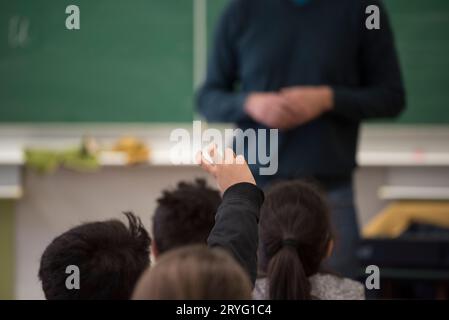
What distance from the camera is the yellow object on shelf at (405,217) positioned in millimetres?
3076

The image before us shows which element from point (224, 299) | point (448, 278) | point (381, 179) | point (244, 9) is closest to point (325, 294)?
point (224, 299)

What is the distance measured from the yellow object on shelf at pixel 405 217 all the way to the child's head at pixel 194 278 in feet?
7.42

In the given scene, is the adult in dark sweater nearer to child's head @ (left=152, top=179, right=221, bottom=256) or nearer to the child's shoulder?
child's head @ (left=152, top=179, right=221, bottom=256)

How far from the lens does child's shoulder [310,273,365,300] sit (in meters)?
1.50

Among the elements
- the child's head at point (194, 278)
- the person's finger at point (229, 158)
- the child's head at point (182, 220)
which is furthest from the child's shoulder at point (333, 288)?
the child's head at point (194, 278)

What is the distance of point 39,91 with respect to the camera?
356cm

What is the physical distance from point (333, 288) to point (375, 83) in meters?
0.76

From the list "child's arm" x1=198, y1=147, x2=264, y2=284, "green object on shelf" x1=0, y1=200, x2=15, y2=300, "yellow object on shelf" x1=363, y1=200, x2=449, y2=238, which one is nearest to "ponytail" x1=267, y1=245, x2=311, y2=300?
"child's arm" x1=198, y1=147, x2=264, y2=284

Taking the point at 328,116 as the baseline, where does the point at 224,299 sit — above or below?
below

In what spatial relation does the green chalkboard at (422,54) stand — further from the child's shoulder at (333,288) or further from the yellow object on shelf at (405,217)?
the child's shoulder at (333,288)

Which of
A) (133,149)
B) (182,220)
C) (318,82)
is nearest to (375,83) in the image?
(318,82)

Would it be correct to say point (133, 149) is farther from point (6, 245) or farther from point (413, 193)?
point (413, 193)
